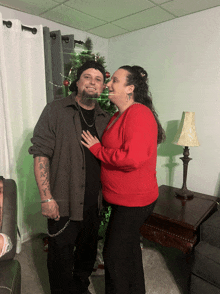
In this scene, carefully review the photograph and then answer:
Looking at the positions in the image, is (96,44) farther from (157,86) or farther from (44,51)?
(157,86)

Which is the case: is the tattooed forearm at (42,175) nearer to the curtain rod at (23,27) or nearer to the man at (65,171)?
the man at (65,171)

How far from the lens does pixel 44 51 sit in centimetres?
212

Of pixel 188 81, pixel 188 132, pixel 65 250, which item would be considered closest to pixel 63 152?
pixel 65 250

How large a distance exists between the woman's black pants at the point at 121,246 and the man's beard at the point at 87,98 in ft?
2.18

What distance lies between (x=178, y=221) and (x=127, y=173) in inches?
28.9

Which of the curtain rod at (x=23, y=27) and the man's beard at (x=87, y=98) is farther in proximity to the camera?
the curtain rod at (x=23, y=27)

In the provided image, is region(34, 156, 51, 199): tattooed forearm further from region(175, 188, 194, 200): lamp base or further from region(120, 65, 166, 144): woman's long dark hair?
region(175, 188, 194, 200): lamp base

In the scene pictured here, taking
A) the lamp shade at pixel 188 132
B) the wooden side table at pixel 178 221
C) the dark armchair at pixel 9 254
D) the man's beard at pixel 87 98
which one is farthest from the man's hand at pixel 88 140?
the lamp shade at pixel 188 132

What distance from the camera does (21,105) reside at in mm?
2037

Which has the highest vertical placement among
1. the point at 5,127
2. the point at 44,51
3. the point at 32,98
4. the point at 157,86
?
the point at 44,51

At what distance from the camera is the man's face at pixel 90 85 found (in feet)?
4.25

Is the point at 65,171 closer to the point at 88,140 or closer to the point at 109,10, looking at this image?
the point at 88,140

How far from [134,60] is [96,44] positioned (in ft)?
1.82

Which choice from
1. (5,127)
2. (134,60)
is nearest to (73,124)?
(5,127)
